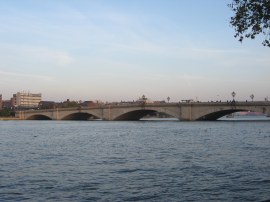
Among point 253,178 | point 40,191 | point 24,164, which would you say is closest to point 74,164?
point 24,164

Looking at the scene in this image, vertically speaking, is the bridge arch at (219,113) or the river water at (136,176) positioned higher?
the bridge arch at (219,113)

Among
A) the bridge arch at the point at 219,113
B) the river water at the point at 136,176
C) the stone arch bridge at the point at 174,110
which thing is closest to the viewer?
the river water at the point at 136,176

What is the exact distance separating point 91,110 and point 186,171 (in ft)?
390

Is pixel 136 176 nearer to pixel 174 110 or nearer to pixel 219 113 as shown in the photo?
pixel 174 110

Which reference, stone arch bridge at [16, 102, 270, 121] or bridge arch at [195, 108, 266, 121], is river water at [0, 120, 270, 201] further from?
stone arch bridge at [16, 102, 270, 121]

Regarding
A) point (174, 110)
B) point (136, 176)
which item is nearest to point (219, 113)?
point (174, 110)

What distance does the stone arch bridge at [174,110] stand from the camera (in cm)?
10589

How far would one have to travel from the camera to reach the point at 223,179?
80.2 ft

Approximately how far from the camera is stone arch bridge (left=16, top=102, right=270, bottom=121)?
105894 millimetres

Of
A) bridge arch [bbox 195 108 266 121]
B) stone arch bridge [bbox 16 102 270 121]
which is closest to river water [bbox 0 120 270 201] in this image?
bridge arch [bbox 195 108 266 121]

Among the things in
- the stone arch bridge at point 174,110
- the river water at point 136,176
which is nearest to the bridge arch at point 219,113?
the stone arch bridge at point 174,110

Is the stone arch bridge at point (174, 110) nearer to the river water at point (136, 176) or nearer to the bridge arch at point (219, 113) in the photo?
the bridge arch at point (219, 113)

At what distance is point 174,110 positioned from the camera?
12119 cm

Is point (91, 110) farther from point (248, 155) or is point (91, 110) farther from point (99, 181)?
point (99, 181)
